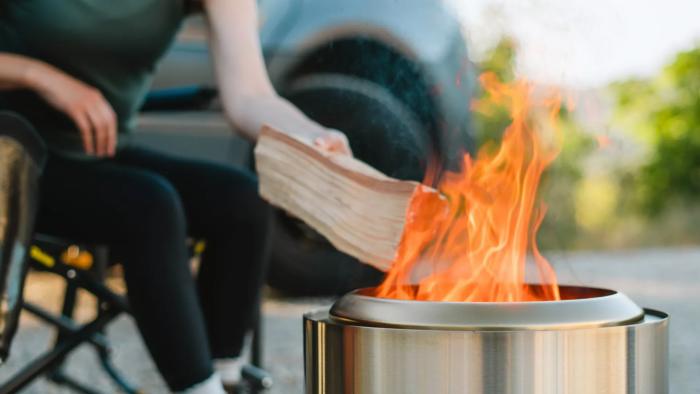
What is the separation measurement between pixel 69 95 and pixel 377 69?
2.88 metres

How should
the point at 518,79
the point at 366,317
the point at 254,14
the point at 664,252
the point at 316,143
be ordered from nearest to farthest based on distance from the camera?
the point at 366,317, the point at 316,143, the point at 518,79, the point at 254,14, the point at 664,252

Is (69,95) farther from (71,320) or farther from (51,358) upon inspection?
(71,320)

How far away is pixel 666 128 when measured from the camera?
14672 mm

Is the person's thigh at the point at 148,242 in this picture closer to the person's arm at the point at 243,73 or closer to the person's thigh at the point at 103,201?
the person's thigh at the point at 103,201

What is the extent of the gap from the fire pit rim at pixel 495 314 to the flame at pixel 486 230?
197mm

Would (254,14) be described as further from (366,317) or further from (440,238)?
(366,317)

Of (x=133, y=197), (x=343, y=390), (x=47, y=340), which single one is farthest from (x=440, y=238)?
(x=47, y=340)

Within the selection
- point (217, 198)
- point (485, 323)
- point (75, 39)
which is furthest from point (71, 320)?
point (485, 323)

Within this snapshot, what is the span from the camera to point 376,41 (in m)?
4.23

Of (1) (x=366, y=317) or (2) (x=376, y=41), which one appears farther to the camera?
(2) (x=376, y=41)

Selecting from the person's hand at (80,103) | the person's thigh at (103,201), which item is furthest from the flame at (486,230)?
the person's hand at (80,103)

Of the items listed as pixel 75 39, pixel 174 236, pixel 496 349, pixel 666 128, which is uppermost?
pixel 666 128

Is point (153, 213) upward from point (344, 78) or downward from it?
downward

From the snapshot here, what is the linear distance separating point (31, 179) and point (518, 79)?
81cm
